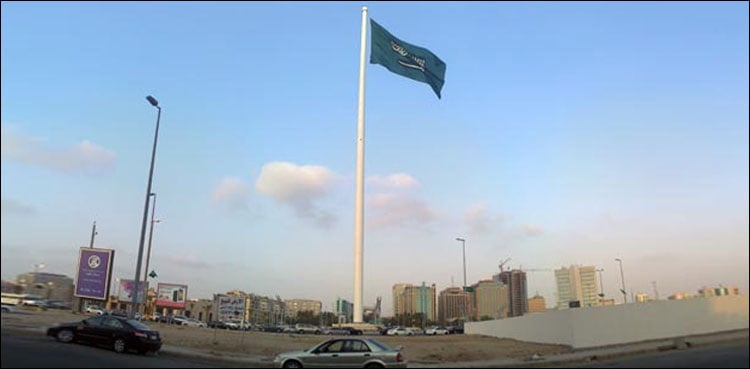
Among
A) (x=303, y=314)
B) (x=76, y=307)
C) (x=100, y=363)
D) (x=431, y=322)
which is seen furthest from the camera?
(x=303, y=314)

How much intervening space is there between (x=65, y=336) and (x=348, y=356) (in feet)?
39.9

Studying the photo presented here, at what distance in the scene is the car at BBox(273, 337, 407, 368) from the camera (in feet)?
64.6

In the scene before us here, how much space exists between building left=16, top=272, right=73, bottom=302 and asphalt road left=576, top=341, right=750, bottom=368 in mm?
21157

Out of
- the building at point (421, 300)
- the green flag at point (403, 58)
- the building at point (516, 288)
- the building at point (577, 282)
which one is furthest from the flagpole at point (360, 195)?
the building at point (421, 300)

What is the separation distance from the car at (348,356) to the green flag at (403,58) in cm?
1597

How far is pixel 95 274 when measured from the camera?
44.6 metres

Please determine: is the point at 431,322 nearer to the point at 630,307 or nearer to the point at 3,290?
the point at 630,307

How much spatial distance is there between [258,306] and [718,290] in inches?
4729

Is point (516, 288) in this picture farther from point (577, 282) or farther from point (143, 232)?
point (143, 232)

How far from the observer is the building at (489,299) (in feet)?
410

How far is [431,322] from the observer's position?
494ft

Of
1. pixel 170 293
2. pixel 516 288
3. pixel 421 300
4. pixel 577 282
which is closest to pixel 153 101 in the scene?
pixel 170 293

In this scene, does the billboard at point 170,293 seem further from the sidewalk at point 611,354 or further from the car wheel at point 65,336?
the sidewalk at point 611,354

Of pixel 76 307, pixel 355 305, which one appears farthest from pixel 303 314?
pixel 355 305
